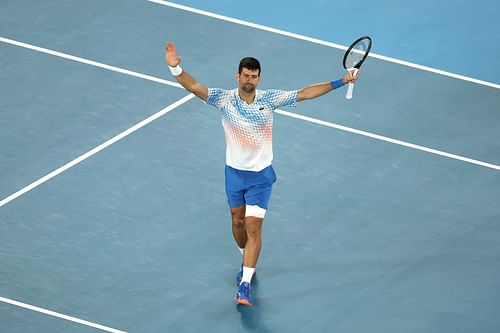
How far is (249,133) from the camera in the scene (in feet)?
50.6

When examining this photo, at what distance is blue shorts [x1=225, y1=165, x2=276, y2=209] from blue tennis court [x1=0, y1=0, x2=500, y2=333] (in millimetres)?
1021

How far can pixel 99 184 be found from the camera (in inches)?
703

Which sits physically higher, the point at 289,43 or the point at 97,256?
the point at 289,43

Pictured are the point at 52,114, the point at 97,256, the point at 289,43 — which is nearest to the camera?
the point at 97,256

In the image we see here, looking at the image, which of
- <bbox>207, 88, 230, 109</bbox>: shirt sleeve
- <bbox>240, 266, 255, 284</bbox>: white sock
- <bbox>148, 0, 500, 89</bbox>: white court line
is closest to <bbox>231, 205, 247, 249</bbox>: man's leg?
<bbox>240, 266, 255, 284</bbox>: white sock

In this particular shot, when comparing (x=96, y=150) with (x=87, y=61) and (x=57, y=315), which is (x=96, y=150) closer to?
(x=87, y=61)

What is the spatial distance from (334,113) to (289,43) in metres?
2.13

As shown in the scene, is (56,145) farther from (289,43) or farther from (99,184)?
(289,43)

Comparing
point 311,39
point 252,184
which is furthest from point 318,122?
point 252,184

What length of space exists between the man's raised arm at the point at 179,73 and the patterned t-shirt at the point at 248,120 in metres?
0.12

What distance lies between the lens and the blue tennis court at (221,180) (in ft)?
51.7

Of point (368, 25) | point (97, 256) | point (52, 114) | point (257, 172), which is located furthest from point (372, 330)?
point (368, 25)

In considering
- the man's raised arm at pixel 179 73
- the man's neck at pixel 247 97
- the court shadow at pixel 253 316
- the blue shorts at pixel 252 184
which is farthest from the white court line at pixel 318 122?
the man's neck at pixel 247 97

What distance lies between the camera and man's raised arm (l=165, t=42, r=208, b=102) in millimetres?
15070
